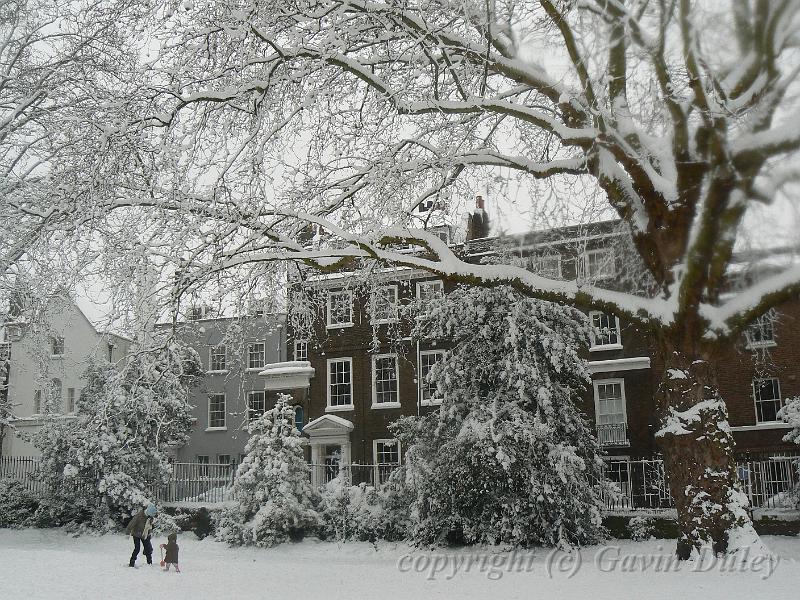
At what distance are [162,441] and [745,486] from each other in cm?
1928

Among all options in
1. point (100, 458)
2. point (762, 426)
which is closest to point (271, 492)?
point (100, 458)

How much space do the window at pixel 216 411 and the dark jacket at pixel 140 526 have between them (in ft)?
89.1

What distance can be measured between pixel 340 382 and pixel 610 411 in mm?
12995

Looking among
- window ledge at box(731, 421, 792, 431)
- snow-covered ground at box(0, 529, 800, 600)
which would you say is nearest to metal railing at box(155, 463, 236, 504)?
snow-covered ground at box(0, 529, 800, 600)

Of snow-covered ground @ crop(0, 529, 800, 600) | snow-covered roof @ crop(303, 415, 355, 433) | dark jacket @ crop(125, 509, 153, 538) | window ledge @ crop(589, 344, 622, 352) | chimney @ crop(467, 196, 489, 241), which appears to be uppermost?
chimney @ crop(467, 196, 489, 241)

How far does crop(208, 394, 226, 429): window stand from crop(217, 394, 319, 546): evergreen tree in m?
21.9

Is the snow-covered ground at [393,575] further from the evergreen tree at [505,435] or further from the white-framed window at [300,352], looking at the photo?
the white-framed window at [300,352]

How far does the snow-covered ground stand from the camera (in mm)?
10094

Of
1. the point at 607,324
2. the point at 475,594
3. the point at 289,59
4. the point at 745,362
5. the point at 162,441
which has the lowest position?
the point at 475,594

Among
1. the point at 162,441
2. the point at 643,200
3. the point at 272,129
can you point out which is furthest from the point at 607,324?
the point at 272,129

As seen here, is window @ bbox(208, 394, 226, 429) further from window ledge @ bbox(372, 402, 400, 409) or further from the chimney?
the chimney

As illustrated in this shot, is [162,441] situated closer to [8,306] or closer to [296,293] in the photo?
[8,306]

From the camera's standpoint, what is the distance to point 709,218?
35.1ft

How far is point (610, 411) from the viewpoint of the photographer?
32188mm
